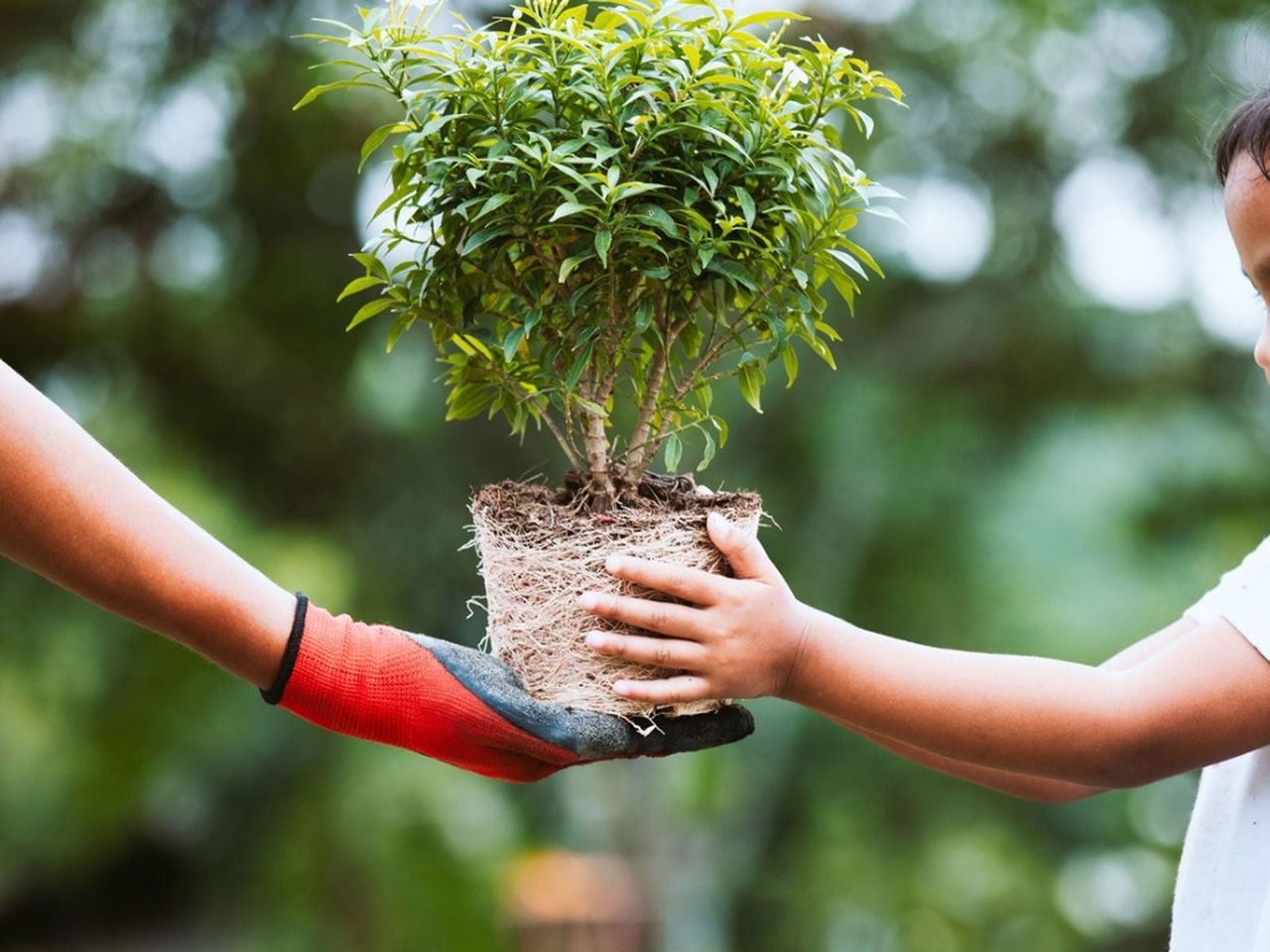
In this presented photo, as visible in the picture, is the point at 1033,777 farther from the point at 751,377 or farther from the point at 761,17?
the point at 761,17

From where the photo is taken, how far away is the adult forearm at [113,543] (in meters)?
1.05

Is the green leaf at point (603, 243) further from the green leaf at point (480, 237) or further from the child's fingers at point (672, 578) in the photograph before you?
the child's fingers at point (672, 578)

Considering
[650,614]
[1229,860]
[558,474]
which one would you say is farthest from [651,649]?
[558,474]

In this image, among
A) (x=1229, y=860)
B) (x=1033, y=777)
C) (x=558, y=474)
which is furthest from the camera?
(x=558, y=474)

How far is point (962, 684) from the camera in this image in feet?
3.81

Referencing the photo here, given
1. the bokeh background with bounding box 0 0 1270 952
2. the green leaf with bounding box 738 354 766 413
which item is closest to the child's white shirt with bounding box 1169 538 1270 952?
the green leaf with bounding box 738 354 766 413

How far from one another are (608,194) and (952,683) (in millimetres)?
560

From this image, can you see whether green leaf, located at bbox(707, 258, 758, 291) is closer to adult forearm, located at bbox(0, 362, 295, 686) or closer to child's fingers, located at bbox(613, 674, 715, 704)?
child's fingers, located at bbox(613, 674, 715, 704)

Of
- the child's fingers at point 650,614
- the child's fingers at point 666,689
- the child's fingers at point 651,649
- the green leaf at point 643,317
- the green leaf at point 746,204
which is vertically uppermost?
the green leaf at point 746,204

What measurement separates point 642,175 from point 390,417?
349 centimetres

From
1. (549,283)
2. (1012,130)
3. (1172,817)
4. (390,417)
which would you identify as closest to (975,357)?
(1012,130)

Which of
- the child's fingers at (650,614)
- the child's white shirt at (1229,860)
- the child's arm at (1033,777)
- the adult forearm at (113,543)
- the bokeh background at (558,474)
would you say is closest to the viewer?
the adult forearm at (113,543)

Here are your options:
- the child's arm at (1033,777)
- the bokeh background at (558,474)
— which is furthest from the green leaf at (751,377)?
the bokeh background at (558,474)

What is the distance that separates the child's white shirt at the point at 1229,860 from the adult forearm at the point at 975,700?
199mm
